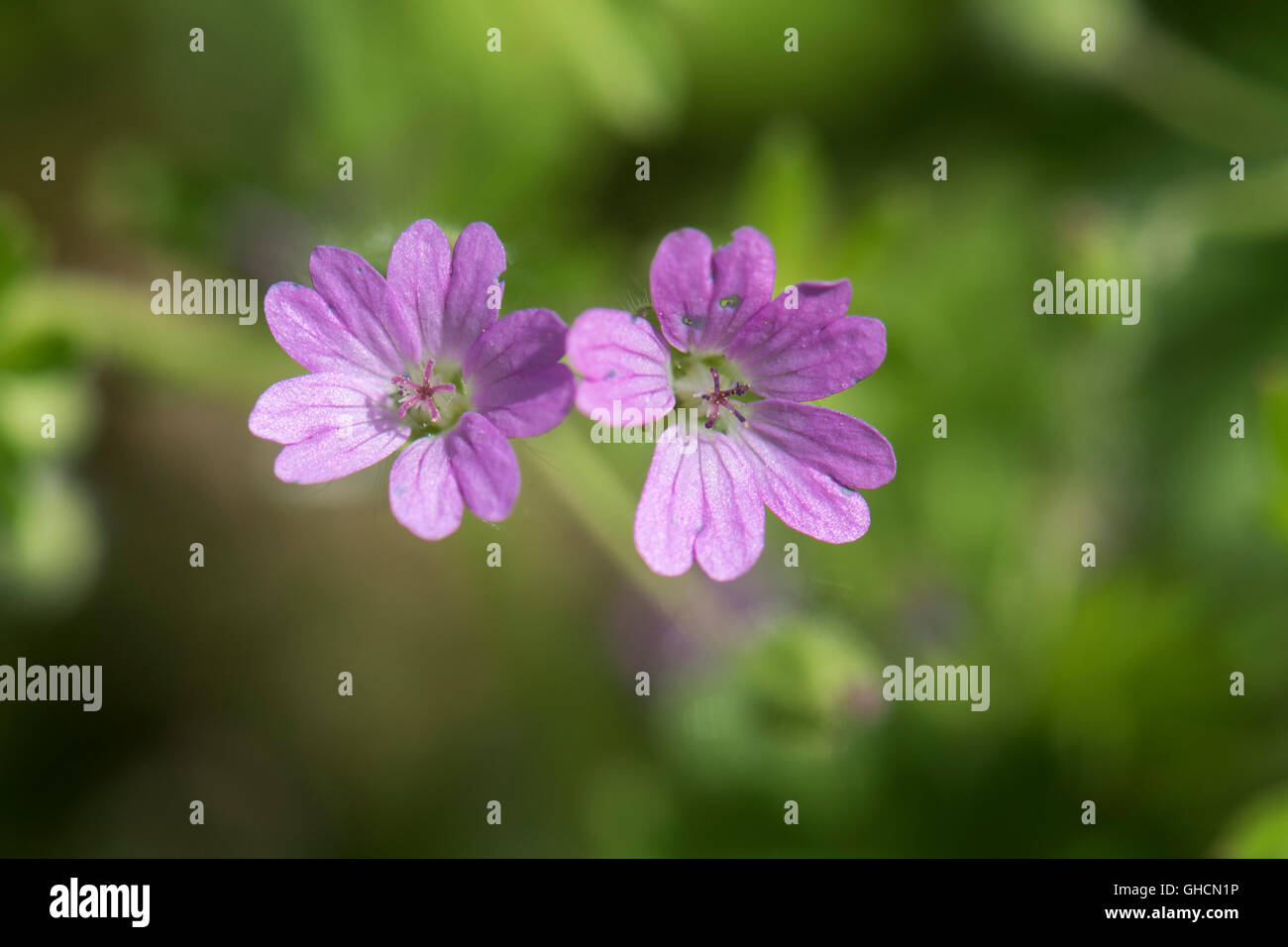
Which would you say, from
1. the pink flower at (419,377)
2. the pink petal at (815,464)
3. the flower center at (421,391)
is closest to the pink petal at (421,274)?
the pink flower at (419,377)

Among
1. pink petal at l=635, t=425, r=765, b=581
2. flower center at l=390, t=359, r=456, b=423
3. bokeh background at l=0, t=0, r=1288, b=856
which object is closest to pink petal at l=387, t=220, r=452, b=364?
flower center at l=390, t=359, r=456, b=423

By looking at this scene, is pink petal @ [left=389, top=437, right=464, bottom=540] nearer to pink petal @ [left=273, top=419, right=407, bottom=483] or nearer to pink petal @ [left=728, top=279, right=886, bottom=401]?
pink petal @ [left=273, top=419, right=407, bottom=483]

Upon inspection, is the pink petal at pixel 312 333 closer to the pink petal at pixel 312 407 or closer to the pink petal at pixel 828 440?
the pink petal at pixel 312 407

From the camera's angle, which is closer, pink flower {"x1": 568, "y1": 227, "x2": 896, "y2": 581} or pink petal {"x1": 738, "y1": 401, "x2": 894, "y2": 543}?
pink flower {"x1": 568, "y1": 227, "x2": 896, "y2": 581}

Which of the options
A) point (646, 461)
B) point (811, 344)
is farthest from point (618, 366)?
point (646, 461)

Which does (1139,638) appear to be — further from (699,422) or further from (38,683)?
(38,683)
